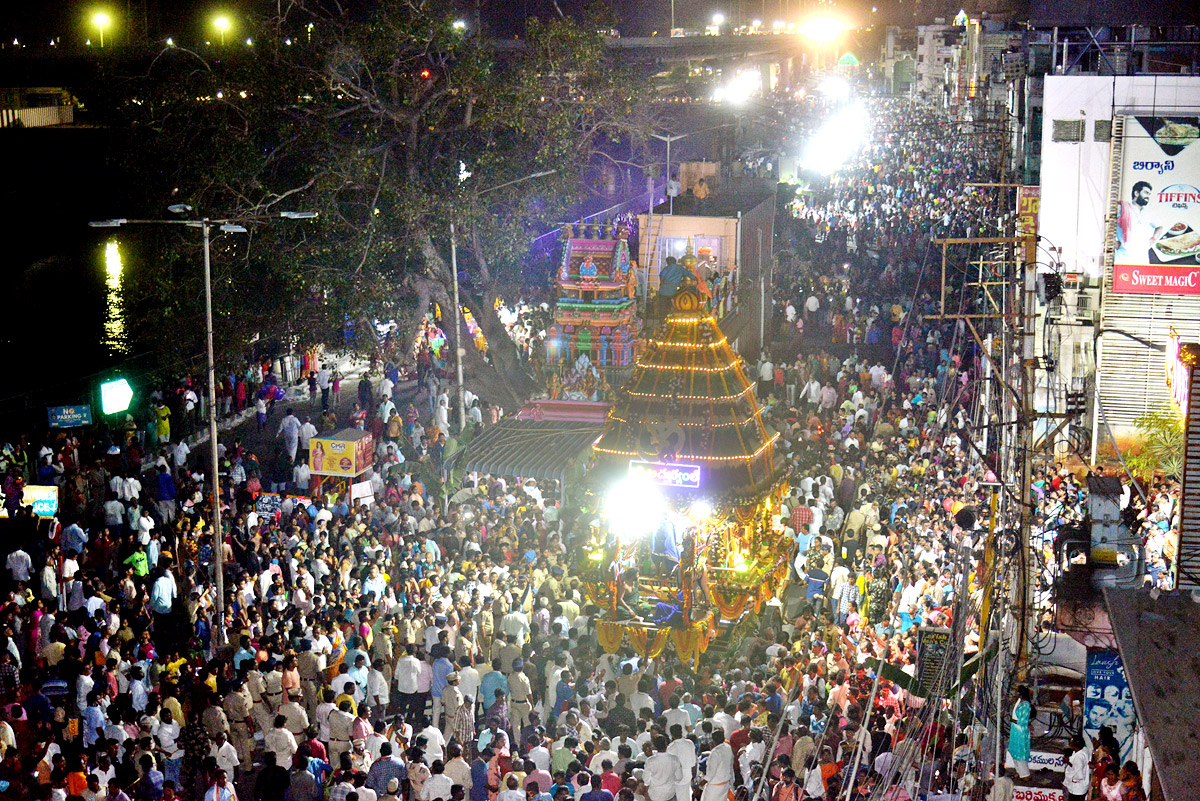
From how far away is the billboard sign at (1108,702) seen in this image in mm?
12344

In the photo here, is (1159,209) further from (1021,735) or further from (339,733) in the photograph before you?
(339,733)

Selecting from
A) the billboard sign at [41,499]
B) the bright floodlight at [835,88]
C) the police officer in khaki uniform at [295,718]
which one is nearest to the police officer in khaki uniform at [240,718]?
the police officer in khaki uniform at [295,718]

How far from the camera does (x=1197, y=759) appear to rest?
8.88 metres

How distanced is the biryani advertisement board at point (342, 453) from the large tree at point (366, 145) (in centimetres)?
556

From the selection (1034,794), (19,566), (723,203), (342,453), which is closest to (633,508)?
(342,453)

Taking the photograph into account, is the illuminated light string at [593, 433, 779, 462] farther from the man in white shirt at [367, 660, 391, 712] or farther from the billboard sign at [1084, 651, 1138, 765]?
the billboard sign at [1084, 651, 1138, 765]

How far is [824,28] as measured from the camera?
3433 inches

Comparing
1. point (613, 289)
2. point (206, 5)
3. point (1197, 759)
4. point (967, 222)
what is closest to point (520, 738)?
point (1197, 759)

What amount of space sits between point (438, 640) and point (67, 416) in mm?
10770

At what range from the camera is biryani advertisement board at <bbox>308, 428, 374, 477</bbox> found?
2084cm

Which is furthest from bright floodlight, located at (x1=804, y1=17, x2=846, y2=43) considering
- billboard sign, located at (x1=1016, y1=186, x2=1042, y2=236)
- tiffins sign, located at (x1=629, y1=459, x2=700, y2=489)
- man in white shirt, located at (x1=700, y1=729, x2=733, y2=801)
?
man in white shirt, located at (x1=700, y1=729, x2=733, y2=801)

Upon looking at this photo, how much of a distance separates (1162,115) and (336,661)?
16.2 meters

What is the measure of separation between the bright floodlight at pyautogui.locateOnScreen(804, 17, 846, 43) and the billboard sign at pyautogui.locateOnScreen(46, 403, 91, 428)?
59654 mm

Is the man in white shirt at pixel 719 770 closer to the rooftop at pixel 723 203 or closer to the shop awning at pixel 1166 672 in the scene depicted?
the shop awning at pixel 1166 672
